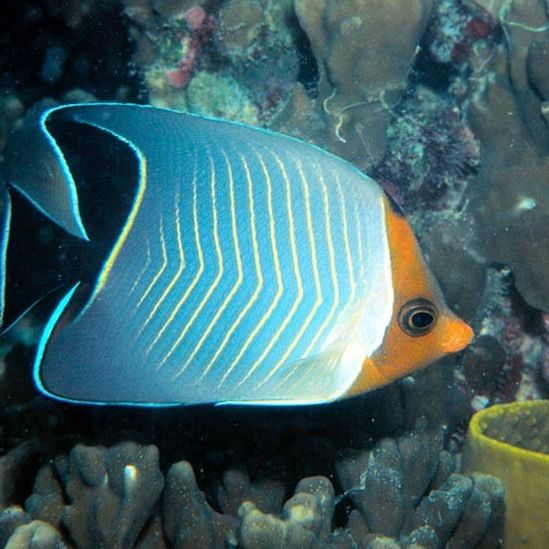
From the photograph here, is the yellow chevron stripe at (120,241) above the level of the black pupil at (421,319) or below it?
above

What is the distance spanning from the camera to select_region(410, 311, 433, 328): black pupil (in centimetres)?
154

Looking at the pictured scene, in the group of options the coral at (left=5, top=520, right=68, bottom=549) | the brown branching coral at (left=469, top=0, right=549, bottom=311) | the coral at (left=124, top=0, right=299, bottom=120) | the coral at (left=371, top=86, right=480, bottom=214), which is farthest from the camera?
the coral at (left=124, top=0, right=299, bottom=120)

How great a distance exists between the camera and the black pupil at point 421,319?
5.07ft

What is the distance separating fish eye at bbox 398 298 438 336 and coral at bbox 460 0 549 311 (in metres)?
1.58

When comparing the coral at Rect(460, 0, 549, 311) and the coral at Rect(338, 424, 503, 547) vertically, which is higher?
the coral at Rect(460, 0, 549, 311)

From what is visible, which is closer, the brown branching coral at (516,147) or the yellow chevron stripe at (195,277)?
the yellow chevron stripe at (195,277)

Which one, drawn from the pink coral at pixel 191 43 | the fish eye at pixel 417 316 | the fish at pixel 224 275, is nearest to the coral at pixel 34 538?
the fish at pixel 224 275

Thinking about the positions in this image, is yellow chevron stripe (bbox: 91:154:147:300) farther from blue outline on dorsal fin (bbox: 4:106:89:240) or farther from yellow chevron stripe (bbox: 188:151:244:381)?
yellow chevron stripe (bbox: 188:151:244:381)

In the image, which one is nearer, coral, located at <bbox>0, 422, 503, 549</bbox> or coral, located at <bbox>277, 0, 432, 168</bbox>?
coral, located at <bbox>0, 422, 503, 549</bbox>

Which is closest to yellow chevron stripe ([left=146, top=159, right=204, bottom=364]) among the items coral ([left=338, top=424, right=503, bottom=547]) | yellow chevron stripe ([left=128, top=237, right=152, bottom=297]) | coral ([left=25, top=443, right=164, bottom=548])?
yellow chevron stripe ([left=128, top=237, right=152, bottom=297])

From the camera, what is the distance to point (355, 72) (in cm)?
305

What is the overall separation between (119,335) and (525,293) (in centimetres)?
216

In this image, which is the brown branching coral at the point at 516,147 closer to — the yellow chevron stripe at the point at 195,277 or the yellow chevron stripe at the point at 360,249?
the yellow chevron stripe at the point at 360,249

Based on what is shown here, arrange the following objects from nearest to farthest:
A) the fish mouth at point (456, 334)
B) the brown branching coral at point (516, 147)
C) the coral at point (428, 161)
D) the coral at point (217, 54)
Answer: the fish mouth at point (456, 334) → the brown branching coral at point (516, 147) → the coral at point (428, 161) → the coral at point (217, 54)
